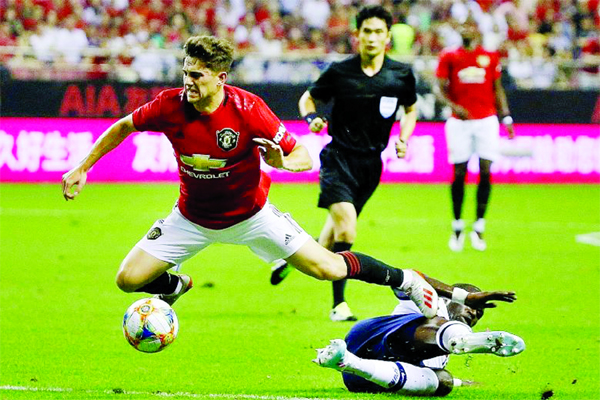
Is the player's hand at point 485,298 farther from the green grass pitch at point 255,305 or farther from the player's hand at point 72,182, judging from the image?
the player's hand at point 72,182

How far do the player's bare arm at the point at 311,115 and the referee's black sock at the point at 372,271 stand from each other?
72.1 inches

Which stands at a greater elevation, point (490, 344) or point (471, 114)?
point (490, 344)

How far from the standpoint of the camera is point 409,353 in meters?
7.04

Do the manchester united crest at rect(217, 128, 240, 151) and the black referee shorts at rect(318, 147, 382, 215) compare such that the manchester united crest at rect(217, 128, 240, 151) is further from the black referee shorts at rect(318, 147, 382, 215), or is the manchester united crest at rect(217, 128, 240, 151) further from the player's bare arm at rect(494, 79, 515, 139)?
the player's bare arm at rect(494, 79, 515, 139)

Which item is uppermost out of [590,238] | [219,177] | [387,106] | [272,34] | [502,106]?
[219,177]

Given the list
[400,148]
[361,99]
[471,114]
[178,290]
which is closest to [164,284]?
[178,290]

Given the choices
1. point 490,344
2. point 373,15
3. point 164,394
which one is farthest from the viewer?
point 373,15

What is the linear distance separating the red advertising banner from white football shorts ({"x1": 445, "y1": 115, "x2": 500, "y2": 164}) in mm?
6448

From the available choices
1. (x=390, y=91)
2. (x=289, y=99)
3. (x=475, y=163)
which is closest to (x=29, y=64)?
(x=289, y=99)

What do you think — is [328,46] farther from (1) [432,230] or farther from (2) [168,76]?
(1) [432,230]

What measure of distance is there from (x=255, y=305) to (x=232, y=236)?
2945 mm

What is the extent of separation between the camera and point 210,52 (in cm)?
726

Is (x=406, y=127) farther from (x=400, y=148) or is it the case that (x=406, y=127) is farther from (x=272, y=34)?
(x=272, y=34)

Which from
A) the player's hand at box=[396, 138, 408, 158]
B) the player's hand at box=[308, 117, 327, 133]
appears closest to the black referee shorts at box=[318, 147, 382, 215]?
the player's hand at box=[396, 138, 408, 158]
